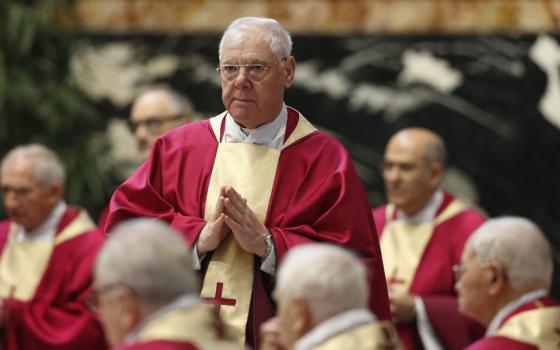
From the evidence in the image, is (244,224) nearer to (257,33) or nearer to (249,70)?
(249,70)

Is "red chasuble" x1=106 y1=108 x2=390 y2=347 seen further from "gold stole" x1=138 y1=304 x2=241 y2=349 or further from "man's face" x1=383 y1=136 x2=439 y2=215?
"man's face" x1=383 y1=136 x2=439 y2=215

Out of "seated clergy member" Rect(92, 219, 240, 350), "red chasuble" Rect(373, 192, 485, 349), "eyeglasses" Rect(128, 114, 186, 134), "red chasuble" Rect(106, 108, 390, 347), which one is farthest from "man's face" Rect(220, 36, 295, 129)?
"eyeglasses" Rect(128, 114, 186, 134)

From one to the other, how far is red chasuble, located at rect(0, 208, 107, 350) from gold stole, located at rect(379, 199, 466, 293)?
176cm

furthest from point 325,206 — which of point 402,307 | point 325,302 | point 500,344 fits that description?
point 402,307

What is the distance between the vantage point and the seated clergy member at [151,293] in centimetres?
416

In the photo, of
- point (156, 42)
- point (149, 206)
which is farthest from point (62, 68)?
point (149, 206)

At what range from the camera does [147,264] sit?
13.6 feet

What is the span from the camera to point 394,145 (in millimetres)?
8914

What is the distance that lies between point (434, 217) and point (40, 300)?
8.07 feet

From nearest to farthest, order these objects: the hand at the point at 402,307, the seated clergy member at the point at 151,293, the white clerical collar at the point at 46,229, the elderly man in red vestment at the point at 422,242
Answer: the seated clergy member at the point at 151,293 → the hand at the point at 402,307 → the elderly man in red vestment at the point at 422,242 → the white clerical collar at the point at 46,229

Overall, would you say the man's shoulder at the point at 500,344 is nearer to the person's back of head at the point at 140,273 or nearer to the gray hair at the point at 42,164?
the person's back of head at the point at 140,273

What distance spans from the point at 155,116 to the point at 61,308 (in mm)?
1359

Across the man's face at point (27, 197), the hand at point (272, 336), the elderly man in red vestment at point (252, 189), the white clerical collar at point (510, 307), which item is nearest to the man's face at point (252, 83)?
the elderly man in red vestment at point (252, 189)

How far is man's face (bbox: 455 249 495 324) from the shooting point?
589 cm
